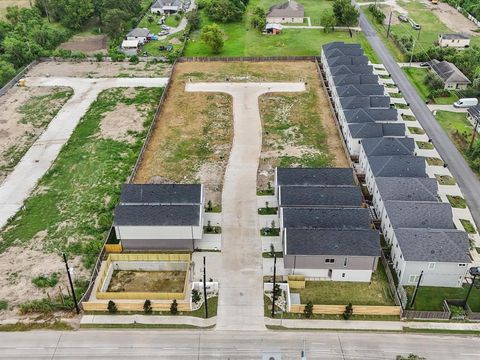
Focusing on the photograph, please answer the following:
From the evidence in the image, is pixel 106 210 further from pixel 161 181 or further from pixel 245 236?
pixel 245 236

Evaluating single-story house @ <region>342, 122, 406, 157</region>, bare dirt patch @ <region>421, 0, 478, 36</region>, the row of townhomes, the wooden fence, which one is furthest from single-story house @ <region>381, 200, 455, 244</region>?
bare dirt patch @ <region>421, 0, 478, 36</region>

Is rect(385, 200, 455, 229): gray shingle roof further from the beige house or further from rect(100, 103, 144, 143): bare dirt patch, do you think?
the beige house

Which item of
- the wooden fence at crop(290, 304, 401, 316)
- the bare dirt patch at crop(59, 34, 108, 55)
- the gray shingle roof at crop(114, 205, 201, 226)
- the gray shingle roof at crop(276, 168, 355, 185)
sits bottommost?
the bare dirt patch at crop(59, 34, 108, 55)

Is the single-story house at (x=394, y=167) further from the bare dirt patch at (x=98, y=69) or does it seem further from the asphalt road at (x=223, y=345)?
the bare dirt patch at (x=98, y=69)

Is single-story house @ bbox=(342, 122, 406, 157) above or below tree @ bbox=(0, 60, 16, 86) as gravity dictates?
above

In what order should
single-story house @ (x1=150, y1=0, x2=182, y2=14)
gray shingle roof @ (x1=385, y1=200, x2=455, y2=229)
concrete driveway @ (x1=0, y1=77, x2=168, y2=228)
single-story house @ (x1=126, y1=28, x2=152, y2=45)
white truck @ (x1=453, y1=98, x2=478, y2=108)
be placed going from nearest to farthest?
gray shingle roof @ (x1=385, y1=200, x2=455, y2=229), concrete driveway @ (x1=0, y1=77, x2=168, y2=228), white truck @ (x1=453, y1=98, x2=478, y2=108), single-story house @ (x1=126, y1=28, x2=152, y2=45), single-story house @ (x1=150, y1=0, x2=182, y2=14)

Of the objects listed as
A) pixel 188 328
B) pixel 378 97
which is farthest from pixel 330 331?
pixel 378 97

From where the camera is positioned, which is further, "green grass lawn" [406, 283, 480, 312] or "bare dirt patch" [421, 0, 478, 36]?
"bare dirt patch" [421, 0, 478, 36]
